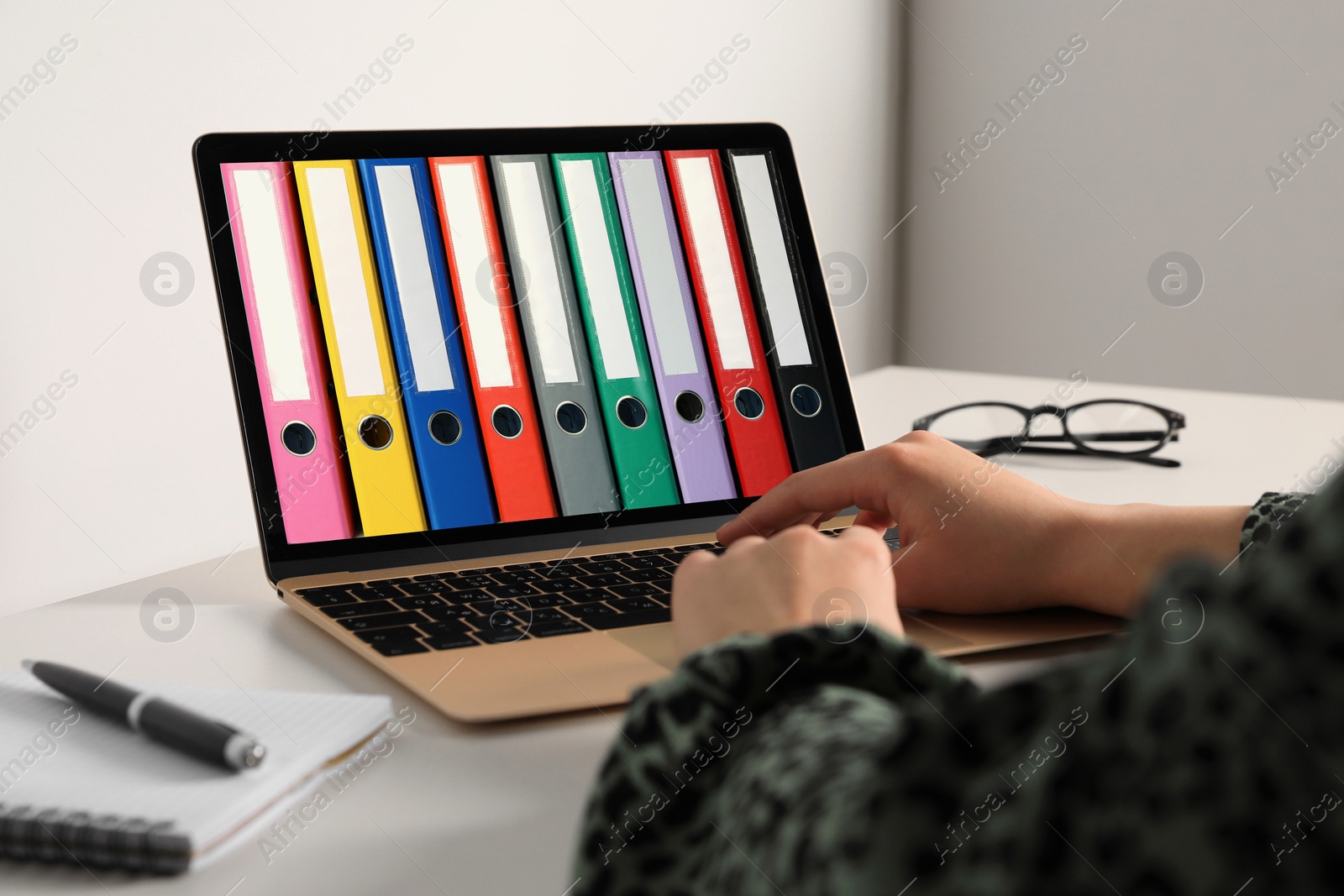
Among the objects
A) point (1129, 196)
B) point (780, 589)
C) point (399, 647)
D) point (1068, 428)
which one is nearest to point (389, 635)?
point (399, 647)

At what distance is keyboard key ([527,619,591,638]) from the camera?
57cm

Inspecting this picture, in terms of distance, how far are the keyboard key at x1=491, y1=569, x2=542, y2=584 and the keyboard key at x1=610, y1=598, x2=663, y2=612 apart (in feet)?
0.24

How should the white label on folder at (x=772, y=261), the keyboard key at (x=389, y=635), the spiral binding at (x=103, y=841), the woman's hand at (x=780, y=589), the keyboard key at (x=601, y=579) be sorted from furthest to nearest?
the white label on folder at (x=772, y=261)
the keyboard key at (x=601, y=579)
the keyboard key at (x=389, y=635)
the woman's hand at (x=780, y=589)
the spiral binding at (x=103, y=841)

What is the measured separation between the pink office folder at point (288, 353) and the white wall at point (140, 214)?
19.4 inches

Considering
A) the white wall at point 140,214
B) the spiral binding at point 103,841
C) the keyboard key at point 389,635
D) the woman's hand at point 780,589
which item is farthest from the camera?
the white wall at point 140,214

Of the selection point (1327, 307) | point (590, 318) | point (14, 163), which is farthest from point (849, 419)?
point (1327, 307)

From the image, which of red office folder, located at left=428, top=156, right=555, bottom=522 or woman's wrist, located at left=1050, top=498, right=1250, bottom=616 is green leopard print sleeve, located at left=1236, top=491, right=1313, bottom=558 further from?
red office folder, located at left=428, top=156, right=555, bottom=522

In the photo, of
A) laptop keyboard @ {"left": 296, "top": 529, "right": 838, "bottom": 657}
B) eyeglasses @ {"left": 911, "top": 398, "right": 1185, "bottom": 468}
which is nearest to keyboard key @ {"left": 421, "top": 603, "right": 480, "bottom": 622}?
laptop keyboard @ {"left": 296, "top": 529, "right": 838, "bottom": 657}

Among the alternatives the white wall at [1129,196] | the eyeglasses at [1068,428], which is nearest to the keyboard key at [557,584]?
the eyeglasses at [1068,428]

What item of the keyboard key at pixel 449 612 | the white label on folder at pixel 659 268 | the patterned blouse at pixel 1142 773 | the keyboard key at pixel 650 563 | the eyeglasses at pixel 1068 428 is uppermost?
the white label on folder at pixel 659 268

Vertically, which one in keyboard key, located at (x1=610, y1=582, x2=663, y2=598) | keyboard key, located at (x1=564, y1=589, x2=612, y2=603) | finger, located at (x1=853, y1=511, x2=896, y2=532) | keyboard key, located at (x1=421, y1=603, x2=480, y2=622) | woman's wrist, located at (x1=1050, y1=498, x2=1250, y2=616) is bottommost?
woman's wrist, located at (x1=1050, y1=498, x2=1250, y2=616)

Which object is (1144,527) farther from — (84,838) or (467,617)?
(84,838)

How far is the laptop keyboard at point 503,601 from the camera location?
577mm

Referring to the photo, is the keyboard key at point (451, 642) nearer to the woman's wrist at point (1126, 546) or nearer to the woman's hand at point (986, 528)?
the woman's hand at point (986, 528)
